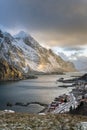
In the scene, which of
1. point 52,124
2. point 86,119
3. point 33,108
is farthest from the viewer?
point 33,108

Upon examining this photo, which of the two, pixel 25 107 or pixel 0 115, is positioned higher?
pixel 0 115

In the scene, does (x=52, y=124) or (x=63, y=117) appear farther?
(x=63, y=117)

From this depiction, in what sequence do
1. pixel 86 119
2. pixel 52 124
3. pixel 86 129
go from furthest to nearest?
pixel 86 119, pixel 52 124, pixel 86 129

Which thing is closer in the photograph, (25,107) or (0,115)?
(0,115)

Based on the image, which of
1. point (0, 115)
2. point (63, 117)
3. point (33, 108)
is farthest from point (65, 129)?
point (33, 108)

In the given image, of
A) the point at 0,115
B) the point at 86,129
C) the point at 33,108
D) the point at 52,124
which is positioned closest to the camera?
the point at 86,129

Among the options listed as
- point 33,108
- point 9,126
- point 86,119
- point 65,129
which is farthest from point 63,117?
point 33,108

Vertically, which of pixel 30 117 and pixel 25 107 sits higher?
pixel 30 117

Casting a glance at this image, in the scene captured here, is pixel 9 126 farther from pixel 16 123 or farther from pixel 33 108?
pixel 33 108

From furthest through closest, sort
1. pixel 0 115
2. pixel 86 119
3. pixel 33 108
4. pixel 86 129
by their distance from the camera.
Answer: pixel 33 108, pixel 0 115, pixel 86 119, pixel 86 129

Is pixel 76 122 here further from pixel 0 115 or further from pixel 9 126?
pixel 0 115
